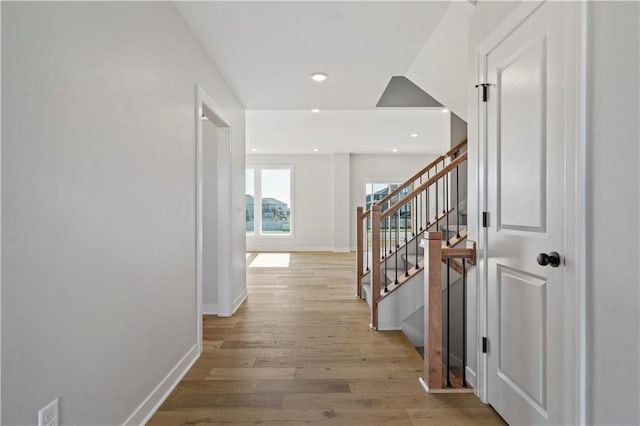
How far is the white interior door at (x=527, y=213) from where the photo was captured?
4.57 feet

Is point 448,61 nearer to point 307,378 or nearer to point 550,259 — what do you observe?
point 550,259

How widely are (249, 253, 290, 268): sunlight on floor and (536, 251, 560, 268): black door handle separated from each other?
17.9 feet

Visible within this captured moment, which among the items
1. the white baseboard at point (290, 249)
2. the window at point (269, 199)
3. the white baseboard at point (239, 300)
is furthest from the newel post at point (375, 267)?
the window at point (269, 199)

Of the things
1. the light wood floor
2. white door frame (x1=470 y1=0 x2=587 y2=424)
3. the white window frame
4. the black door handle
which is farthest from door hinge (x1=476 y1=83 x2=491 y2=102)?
the white window frame

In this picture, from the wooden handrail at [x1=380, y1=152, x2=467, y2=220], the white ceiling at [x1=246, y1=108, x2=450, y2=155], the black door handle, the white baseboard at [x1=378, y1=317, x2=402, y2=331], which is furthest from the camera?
the white ceiling at [x1=246, y1=108, x2=450, y2=155]

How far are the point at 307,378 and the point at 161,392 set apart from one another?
34.8 inches

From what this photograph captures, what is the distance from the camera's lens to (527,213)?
1576 millimetres

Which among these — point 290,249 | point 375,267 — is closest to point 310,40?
point 375,267

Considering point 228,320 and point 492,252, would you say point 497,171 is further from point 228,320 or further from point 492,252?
point 228,320

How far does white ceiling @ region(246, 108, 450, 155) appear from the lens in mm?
5284

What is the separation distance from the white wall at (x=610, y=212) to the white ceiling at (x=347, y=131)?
3384mm

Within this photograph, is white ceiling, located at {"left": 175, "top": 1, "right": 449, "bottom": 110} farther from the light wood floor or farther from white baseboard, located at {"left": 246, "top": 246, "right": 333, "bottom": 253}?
white baseboard, located at {"left": 246, "top": 246, "right": 333, "bottom": 253}

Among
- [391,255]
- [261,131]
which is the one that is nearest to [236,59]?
[391,255]

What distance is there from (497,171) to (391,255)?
2.33 m
